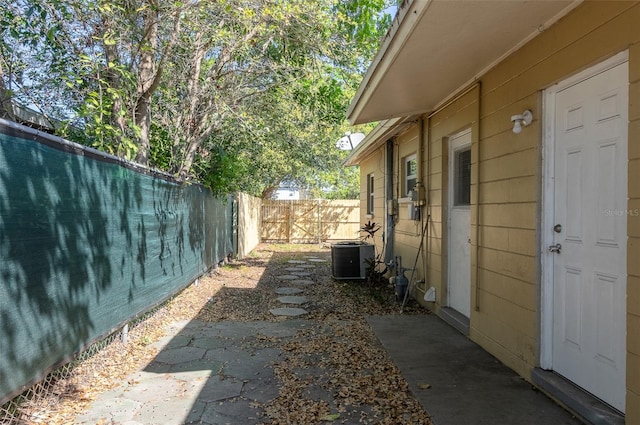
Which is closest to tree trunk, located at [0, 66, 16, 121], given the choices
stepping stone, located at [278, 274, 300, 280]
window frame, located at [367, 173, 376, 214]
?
stepping stone, located at [278, 274, 300, 280]

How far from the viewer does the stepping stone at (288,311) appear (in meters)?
5.93

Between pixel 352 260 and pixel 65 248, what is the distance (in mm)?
5993

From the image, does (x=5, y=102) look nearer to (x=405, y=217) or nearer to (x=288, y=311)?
(x=288, y=311)

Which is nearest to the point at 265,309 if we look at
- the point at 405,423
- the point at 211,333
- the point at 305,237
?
the point at 211,333

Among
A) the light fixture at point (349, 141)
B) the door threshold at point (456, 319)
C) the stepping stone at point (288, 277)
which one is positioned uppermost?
the light fixture at point (349, 141)

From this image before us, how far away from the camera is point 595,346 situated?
110 inches

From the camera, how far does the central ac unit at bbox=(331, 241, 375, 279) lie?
27.8ft

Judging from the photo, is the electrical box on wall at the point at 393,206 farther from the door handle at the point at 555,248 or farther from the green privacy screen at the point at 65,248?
the door handle at the point at 555,248

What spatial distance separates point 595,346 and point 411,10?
2533 mm

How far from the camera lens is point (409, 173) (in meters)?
7.43

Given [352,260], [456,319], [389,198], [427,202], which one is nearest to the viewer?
[456,319]

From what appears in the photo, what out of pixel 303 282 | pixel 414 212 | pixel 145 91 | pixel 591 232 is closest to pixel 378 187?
pixel 303 282

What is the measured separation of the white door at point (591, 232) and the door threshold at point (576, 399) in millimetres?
47

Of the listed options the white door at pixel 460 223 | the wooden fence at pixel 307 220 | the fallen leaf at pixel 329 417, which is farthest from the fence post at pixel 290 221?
the fallen leaf at pixel 329 417
